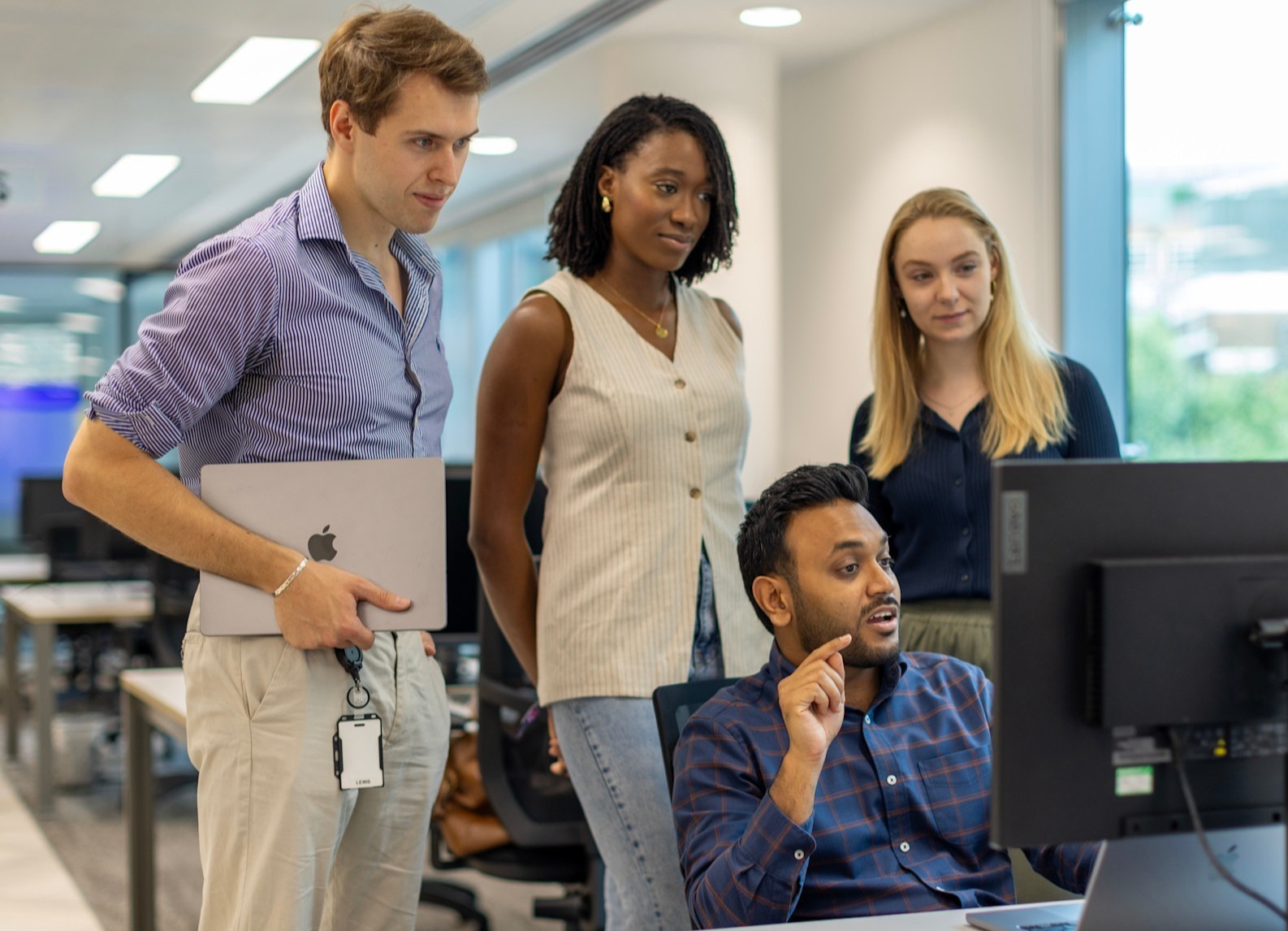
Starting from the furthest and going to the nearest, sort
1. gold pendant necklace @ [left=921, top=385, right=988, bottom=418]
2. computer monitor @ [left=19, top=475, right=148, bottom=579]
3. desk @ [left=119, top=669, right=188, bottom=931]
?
computer monitor @ [left=19, top=475, right=148, bottom=579], desk @ [left=119, top=669, right=188, bottom=931], gold pendant necklace @ [left=921, top=385, right=988, bottom=418]

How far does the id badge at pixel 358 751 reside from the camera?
1.55 meters

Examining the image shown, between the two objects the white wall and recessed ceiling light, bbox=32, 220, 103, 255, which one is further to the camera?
recessed ceiling light, bbox=32, 220, 103, 255

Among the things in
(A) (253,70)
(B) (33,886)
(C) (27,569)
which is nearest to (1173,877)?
(B) (33,886)

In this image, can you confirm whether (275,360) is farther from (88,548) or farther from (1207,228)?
(88,548)

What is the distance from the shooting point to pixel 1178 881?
1.16m

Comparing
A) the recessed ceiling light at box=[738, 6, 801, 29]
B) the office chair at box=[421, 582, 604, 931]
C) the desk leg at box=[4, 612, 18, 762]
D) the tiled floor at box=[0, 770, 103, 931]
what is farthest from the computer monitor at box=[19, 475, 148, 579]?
the office chair at box=[421, 582, 604, 931]

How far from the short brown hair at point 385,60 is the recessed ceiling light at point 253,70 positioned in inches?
164

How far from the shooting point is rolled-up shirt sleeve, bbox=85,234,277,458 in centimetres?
145

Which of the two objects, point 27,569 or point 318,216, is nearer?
point 318,216

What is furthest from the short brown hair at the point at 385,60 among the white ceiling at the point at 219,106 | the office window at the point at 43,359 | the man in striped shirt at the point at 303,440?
the office window at the point at 43,359

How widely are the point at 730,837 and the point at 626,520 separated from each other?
520 mm

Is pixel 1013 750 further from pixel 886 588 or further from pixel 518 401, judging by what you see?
pixel 518 401

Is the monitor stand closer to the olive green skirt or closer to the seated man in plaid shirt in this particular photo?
the seated man in plaid shirt

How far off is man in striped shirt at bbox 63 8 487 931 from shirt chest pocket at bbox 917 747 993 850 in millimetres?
621
